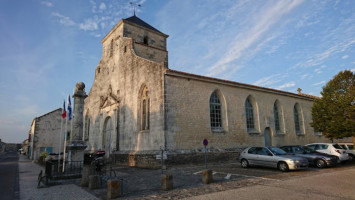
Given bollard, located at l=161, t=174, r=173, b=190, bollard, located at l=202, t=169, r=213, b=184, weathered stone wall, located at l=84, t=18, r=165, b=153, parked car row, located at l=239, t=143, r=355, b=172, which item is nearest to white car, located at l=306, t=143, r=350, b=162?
parked car row, located at l=239, t=143, r=355, b=172

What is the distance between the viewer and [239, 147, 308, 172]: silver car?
10375 millimetres

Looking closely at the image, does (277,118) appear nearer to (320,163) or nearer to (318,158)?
(318,158)

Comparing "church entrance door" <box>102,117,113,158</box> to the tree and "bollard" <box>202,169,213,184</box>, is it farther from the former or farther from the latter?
the tree

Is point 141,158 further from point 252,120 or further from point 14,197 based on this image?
point 252,120

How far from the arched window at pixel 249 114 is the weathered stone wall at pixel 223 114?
360 mm

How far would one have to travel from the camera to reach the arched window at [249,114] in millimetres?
17656

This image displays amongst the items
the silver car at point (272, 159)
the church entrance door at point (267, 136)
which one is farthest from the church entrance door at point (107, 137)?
the church entrance door at point (267, 136)

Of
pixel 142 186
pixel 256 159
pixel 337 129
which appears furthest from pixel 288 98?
pixel 142 186

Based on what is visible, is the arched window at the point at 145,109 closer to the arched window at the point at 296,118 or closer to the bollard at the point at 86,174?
the bollard at the point at 86,174

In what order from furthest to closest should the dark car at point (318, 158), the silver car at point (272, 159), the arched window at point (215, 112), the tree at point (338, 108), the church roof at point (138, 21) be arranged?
the church roof at point (138, 21), the arched window at point (215, 112), the tree at point (338, 108), the dark car at point (318, 158), the silver car at point (272, 159)

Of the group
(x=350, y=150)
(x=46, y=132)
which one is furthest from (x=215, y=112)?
(x=46, y=132)

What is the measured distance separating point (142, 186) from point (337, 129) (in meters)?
15.1

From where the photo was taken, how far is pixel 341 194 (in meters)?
6.27

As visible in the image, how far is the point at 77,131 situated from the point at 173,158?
5475 millimetres
